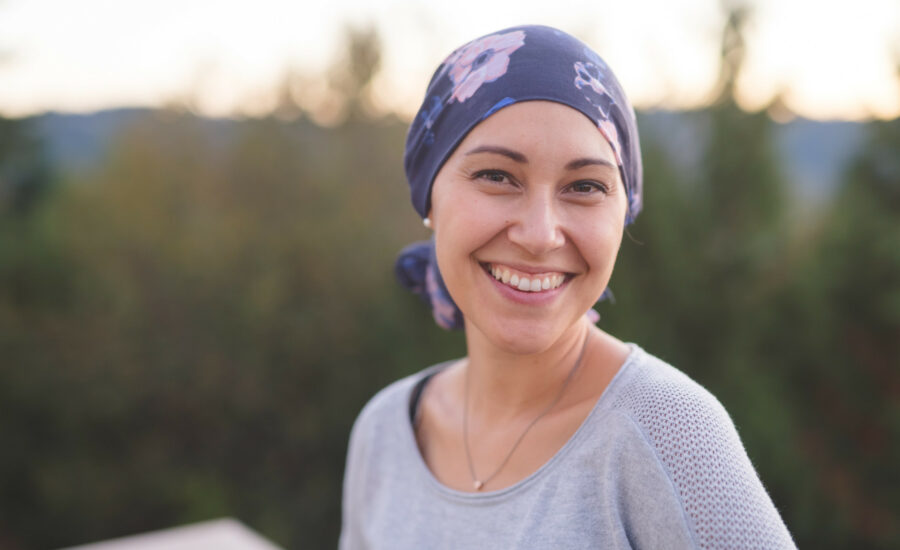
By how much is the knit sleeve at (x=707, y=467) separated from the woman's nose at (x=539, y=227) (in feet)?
0.89

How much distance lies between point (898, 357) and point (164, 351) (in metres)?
5.05

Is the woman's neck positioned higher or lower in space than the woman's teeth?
lower

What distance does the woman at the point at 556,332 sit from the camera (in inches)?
43.3

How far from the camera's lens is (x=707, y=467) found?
1079 millimetres

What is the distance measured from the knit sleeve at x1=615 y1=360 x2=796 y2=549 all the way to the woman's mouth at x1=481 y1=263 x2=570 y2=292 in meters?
0.22

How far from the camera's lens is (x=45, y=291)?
18.8 feet

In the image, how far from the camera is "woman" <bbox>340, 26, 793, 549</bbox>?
3.61 feet

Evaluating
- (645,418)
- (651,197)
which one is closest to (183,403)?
(651,197)

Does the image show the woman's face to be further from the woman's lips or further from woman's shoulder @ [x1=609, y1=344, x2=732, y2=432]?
woman's shoulder @ [x1=609, y1=344, x2=732, y2=432]

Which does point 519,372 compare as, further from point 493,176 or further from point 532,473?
point 493,176

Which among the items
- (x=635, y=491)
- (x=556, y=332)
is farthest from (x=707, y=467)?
(x=556, y=332)

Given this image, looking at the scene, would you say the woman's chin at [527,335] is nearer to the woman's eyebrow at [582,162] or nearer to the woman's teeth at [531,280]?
the woman's teeth at [531,280]

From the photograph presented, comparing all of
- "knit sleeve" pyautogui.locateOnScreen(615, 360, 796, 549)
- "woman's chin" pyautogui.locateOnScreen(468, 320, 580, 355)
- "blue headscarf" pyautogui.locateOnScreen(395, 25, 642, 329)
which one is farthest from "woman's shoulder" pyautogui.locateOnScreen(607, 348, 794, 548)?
"blue headscarf" pyautogui.locateOnScreen(395, 25, 642, 329)

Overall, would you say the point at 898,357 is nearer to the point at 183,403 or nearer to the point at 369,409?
the point at 369,409
